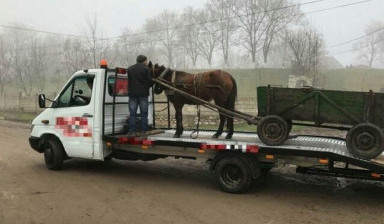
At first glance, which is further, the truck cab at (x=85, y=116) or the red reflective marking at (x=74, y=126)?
the red reflective marking at (x=74, y=126)

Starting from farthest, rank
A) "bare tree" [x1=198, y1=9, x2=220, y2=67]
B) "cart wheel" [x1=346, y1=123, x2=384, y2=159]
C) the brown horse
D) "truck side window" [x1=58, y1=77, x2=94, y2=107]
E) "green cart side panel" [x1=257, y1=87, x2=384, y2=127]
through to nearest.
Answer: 1. "bare tree" [x1=198, y1=9, x2=220, y2=67]
2. "truck side window" [x1=58, y1=77, x2=94, y2=107]
3. the brown horse
4. "green cart side panel" [x1=257, y1=87, x2=384, y2=127]
5. "cart wheel" [x1=346, y1=123, x2=384, y2=159]

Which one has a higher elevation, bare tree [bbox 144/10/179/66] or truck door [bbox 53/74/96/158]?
bare tree [bbox 144/10/179/66]

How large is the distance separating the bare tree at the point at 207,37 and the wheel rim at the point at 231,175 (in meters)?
70.1

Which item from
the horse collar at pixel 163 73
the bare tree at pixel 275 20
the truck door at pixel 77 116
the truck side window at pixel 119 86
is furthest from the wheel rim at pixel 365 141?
the bare tree at pixel 275 20

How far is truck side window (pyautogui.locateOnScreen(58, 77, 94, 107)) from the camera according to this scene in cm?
914

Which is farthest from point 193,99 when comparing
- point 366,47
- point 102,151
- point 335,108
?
point 366,47

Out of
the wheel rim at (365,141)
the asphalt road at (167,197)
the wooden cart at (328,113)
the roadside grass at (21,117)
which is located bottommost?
the asphalt road at (167,197)

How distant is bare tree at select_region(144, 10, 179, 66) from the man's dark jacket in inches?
2930

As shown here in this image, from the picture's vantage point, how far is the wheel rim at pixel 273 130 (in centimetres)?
742

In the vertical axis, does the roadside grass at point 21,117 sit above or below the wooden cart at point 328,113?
below

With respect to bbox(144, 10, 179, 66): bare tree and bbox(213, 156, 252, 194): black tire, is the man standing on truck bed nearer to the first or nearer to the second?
bbox(213, 156, 252, 194): black tire

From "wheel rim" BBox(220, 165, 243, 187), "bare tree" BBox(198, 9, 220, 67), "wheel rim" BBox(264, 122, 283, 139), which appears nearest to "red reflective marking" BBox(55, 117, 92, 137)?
"wheel rim" BBox(220, 165, 243, 187)

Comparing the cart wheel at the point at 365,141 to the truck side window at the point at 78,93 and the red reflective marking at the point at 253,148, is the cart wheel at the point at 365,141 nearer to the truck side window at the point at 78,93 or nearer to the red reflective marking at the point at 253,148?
the red reflective marking at the point at 253,148

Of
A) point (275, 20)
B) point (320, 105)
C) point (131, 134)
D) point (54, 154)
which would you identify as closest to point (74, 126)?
point (54, 154)
